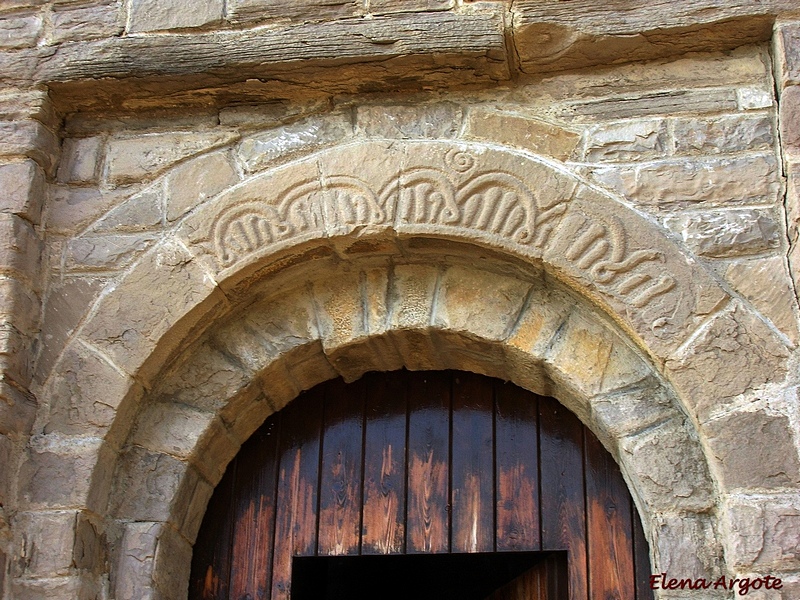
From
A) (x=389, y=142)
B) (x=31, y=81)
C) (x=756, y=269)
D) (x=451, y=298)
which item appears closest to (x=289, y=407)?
(x=451, y=298)

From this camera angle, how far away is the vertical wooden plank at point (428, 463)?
9.34 ft

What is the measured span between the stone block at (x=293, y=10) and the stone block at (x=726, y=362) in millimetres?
1434

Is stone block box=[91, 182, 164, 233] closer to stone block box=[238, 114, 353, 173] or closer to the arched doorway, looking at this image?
stone block box=[238, 114, 353, 173]

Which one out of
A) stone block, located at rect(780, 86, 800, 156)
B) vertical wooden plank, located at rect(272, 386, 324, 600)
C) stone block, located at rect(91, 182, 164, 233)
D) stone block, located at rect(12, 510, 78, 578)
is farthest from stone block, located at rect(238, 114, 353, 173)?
stone block, located at rect(780, 86, 800, 156)

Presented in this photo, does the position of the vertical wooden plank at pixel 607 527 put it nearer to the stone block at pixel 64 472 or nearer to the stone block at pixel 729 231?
the stone block at pixel 729 231

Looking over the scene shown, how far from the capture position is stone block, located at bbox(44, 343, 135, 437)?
2662mm

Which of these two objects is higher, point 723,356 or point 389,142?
point 389,142

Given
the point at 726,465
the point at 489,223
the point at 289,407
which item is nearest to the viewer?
the point at 726,465

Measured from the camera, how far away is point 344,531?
9.50 ft

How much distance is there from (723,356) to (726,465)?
29 centimetres

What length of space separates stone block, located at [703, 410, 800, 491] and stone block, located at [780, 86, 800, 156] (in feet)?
2.52

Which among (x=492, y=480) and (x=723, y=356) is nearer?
(x=723, y=356)

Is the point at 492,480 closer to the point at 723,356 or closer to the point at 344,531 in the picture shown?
the point at 344,531

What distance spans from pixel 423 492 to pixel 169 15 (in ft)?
5.72
